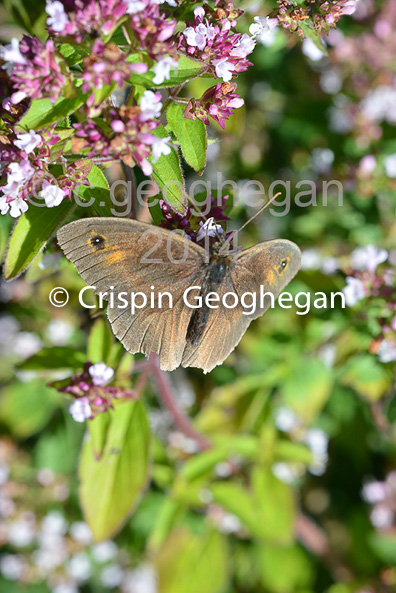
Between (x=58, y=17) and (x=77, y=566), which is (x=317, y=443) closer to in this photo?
(x=77, y=566)

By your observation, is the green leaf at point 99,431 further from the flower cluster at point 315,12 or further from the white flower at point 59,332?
the flower cluster at point 315,12

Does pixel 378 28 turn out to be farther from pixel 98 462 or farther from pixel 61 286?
pixel 98 462

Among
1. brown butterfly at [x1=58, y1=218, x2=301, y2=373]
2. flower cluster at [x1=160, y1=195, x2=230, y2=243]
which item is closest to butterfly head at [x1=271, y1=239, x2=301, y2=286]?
brown butterfly at [x1=58, y1=218, x2=301, y2=373]

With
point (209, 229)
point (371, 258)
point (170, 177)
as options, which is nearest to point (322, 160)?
point (371, 258)

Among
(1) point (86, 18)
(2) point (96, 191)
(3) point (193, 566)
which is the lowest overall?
(3) point (193, 566)

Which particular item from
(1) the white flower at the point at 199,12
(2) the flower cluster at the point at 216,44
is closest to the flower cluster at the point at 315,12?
(2) the flower cluster at the point at 216,44

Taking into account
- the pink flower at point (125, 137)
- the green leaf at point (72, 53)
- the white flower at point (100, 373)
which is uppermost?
the green leaf at point (72, 53)

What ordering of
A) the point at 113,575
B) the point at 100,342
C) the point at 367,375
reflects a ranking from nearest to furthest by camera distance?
the point at 100,342, the point at 367,375, the point at 113,575

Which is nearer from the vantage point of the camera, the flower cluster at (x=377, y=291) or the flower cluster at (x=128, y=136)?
the flower cluster at (x=128, y=136)
